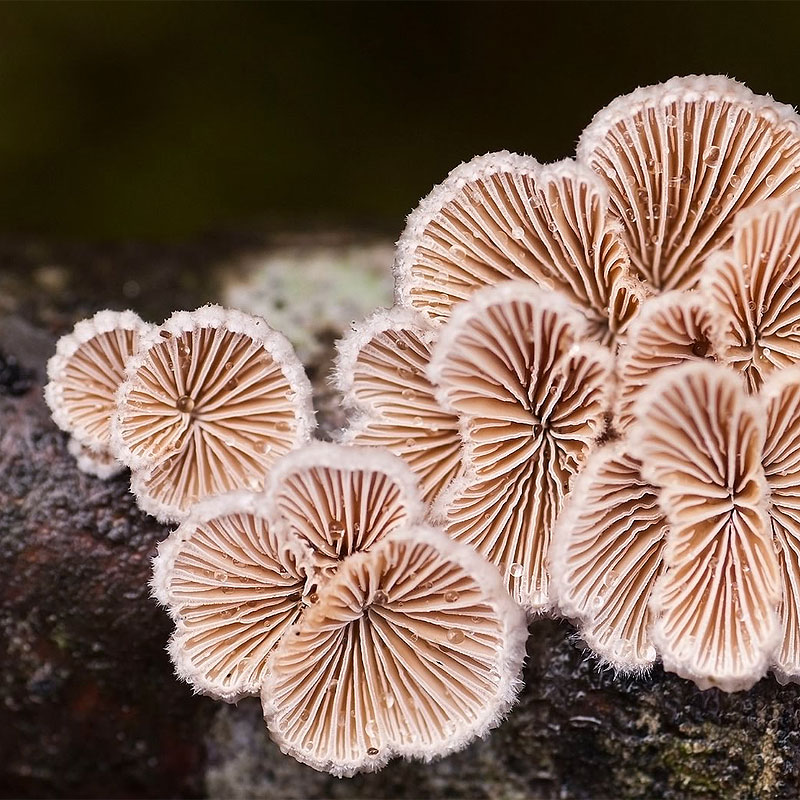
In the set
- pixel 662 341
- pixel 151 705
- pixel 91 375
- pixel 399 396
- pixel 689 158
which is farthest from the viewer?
pixel 151 705

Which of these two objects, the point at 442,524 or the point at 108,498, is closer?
the point at 442,524

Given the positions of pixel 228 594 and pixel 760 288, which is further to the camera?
pixel 228 594

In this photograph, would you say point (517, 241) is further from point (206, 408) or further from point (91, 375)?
point (91, 375)

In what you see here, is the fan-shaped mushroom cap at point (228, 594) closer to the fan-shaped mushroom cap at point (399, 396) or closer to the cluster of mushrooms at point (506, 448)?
the cluster of mushrooms at point (506, 448)

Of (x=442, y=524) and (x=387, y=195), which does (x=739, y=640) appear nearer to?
(x=442, y=524)

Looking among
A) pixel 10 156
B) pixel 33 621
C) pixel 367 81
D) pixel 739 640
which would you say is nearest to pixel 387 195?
pixel 367 81

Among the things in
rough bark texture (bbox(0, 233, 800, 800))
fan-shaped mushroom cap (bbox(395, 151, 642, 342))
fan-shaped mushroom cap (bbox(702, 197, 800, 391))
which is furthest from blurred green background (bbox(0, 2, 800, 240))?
fan-shaped mushroom cap (bbox(702, 197, 800, 391))

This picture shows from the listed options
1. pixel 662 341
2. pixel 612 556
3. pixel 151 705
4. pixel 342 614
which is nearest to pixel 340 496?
pixel 342 614

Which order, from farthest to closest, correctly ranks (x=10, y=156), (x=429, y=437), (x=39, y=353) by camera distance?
(x=10, y=156), (x=39, y=353), (x=429, y=437)
